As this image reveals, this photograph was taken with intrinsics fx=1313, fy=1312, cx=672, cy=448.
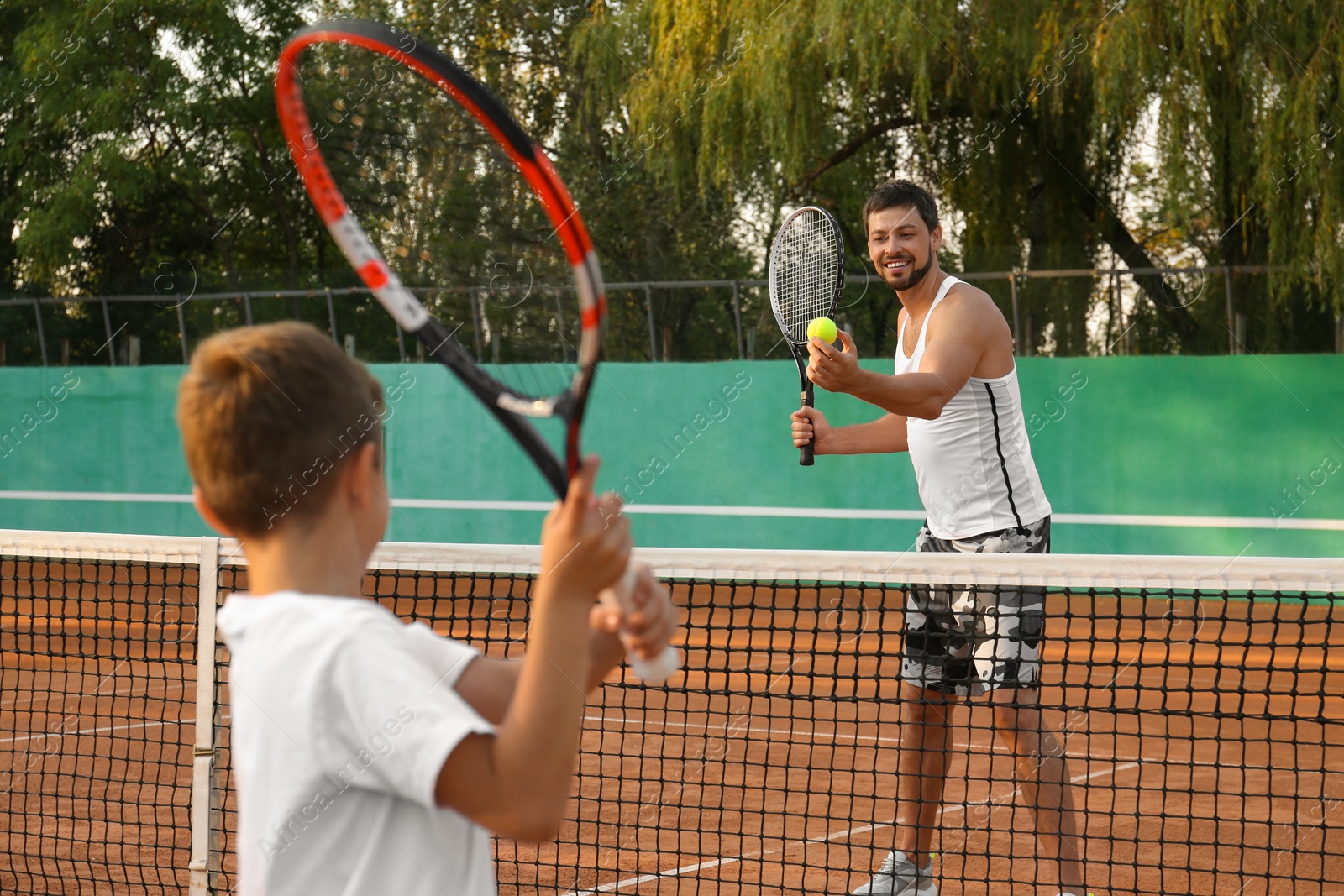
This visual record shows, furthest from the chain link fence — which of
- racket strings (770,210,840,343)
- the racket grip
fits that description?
the racket grip

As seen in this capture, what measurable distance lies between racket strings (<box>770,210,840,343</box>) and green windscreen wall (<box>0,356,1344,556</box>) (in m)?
4.92

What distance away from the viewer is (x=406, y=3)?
9367 mm

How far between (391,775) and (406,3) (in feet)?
29.7

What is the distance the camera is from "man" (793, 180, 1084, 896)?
3098 mm

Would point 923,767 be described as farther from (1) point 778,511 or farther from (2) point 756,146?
(2) point 756,146

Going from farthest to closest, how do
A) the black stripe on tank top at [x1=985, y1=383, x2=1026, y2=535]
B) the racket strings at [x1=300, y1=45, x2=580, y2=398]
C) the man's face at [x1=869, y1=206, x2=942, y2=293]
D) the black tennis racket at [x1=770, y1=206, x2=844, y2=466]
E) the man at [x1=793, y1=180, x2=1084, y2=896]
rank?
the black tennis racket at [x1=770, y1=206, x2=844, y2=466], the man's face at [x1=869, y1=206, x2=942, y2=293], the black stripe on tank top at [x1=985, y1=383, x2=1026, y2=535], the man at [x1=793, y1=180, x2=1084, y2=896], the racket strings at [x1=300, y1=45, x2=580, y2=398]

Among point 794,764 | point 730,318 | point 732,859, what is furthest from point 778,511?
point 732,859

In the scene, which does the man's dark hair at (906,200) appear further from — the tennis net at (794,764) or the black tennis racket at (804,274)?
the tennis net at (794,764)

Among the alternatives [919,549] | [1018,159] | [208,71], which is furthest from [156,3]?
[919,549]

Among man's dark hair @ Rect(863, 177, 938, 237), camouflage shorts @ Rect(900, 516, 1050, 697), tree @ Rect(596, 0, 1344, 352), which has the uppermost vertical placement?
tree @ Rect(596, 0, 1344, 352)

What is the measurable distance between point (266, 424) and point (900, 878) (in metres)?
2.46

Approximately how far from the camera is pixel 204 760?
2955 millimetres

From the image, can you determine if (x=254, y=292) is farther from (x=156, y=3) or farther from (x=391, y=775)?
(x=391, y=775)

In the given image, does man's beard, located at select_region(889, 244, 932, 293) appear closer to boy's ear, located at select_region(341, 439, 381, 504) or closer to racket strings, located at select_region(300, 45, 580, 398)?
racket strings, located at select_region(300, 45, 580, 398)
